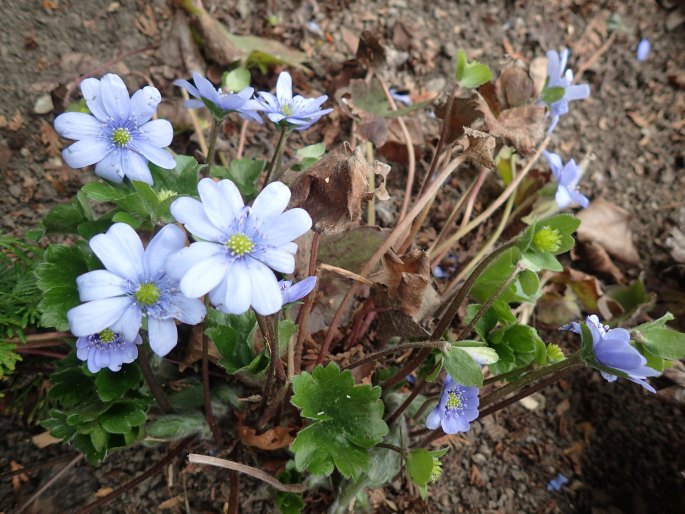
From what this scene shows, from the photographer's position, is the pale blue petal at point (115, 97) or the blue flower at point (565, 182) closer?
the pale blue petal at point (115, 97)

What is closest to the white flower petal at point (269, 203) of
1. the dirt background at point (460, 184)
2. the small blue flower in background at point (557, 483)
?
the dirt background at point (460, 184)

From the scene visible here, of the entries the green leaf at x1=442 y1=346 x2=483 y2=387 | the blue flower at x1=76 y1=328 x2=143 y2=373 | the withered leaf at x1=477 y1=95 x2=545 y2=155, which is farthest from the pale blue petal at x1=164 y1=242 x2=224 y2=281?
the withered leaf at x1=477 y1=95 x2=545 y2=155

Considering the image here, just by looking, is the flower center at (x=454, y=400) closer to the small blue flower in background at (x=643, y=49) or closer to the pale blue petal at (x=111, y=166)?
the pale blue petal at (x=111, y=166)

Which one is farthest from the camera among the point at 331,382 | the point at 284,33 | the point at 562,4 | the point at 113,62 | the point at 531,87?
the point at 562,4

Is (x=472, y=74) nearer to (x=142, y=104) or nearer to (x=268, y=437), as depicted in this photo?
(x=142, y=104)

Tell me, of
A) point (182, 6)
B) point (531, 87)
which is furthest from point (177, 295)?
point (182, 6)

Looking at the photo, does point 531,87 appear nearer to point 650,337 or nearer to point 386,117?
point 386,117

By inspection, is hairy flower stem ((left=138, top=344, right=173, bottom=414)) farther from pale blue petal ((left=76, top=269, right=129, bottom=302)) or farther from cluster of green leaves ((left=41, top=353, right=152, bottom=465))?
pale blue petal ((left=76, top=269, right=129, bottom=302))
